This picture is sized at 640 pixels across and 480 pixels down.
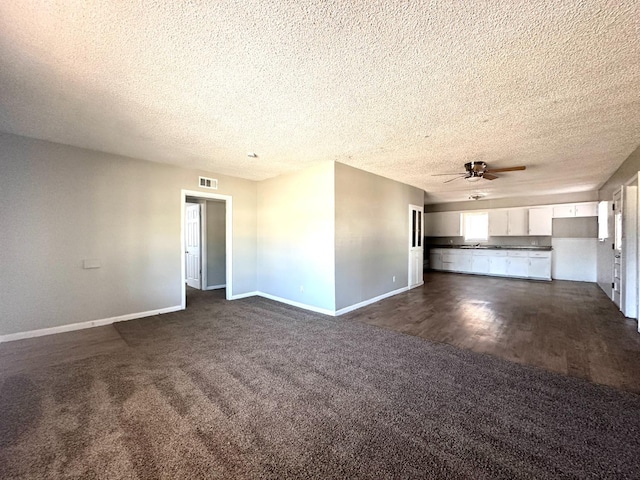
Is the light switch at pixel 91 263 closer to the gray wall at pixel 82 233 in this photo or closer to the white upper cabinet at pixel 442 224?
the gray wall at pixel 82 233

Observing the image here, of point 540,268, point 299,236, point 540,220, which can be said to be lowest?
point 540,268

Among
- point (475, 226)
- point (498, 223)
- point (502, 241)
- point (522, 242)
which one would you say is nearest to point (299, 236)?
point (498, 223)

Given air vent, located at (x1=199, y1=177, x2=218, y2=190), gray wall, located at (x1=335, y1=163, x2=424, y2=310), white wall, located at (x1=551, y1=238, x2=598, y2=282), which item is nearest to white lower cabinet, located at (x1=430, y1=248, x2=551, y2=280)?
white wall, located at (x1=551, y1=238, x2=598, y2=282)

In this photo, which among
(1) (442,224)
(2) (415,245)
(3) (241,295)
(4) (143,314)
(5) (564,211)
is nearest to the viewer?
(4) (143,314)

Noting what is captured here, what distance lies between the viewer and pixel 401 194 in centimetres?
627

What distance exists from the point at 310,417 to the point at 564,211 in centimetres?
931

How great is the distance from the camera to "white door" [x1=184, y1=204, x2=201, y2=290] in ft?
22.4

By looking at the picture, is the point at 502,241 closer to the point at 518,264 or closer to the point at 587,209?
the point at 518,264

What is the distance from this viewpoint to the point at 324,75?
6.96 feet

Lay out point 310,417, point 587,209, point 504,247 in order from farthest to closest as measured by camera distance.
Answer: point 504,247 < point 587,209 < point 310,417

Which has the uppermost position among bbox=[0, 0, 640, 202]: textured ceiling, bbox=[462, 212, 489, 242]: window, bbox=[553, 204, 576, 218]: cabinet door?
bbox=[0, 0, 640, 202]: textured ceiling

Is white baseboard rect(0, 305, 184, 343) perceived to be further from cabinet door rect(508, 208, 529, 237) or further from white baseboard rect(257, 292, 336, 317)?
cabinet door rect(508, 208, 529, 237)

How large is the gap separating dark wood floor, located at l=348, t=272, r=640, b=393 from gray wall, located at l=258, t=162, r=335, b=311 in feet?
2.86

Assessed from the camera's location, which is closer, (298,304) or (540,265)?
(298,304)
